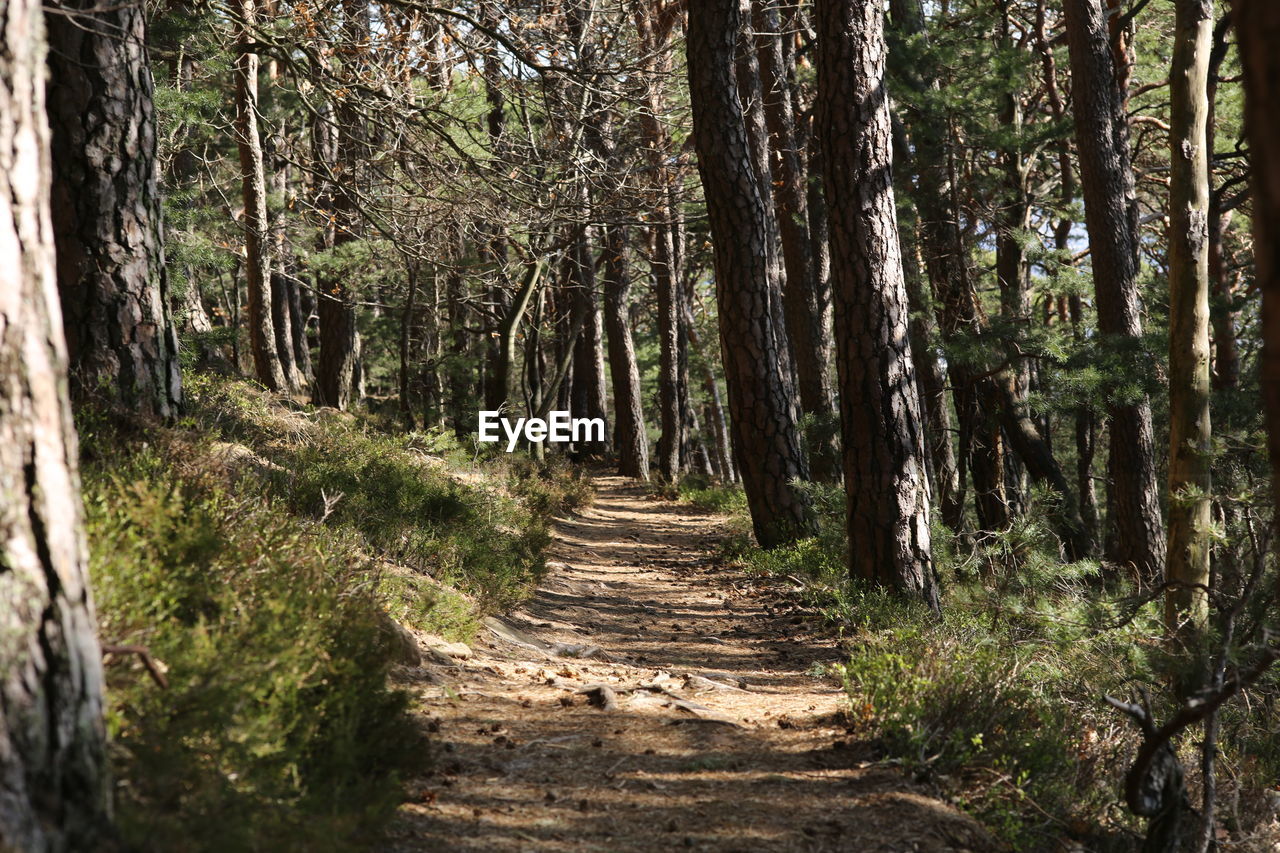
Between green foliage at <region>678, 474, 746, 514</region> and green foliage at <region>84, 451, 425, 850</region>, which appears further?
green foliage at <region>678, 474, 746, 514</region>

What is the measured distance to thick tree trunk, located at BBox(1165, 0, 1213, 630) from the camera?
636 cm

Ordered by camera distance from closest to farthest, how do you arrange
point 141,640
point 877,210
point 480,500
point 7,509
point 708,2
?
1. point 7,509
2. point 141,640
3. point 877,210
4. point 708,2
5. point 480,500

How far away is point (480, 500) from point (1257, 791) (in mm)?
7010

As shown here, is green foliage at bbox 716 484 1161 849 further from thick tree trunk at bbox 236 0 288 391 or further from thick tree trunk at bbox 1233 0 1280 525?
thick tree trunk at bbox 236 0 288 391

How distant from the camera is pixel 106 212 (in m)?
5.46

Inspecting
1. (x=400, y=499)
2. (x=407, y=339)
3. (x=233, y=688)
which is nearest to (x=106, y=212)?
(x=400, y=499)

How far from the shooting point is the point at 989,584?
8.20 metres

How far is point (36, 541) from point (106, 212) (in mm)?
3690

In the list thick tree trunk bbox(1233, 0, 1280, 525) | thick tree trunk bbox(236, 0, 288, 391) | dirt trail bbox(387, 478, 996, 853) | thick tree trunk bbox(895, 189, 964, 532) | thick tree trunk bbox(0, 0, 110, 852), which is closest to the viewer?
thick tree trunk bbox(1233, 0, 1280, 525)

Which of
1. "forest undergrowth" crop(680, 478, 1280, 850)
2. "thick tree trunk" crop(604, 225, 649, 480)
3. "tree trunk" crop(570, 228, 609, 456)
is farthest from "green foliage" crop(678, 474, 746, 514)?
"forest undergrowth" crop(680, 478, 1280, 850)

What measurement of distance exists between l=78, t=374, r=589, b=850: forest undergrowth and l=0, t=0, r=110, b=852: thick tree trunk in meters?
0.25

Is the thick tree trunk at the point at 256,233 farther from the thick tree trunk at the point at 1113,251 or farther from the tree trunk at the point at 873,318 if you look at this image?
the thick tree trunk at the point at 1113,251

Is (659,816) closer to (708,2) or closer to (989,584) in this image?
(989,584)

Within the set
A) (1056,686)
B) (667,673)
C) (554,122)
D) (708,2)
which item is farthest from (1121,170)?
(667,673)
